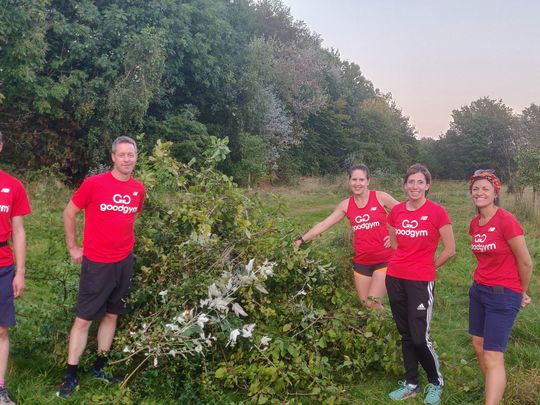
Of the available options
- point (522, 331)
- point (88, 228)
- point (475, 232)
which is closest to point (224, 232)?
point (88, 228)

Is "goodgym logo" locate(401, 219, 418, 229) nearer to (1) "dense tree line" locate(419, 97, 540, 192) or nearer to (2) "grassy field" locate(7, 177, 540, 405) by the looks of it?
(2) "grassy field" locate(7, 177, 540, 405)

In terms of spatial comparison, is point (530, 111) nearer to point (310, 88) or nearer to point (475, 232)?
point (310, 88)

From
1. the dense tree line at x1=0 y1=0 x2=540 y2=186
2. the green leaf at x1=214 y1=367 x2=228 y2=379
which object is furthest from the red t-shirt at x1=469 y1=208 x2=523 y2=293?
the dense tree line at x1=0 y1=0 x2=540 y2=186

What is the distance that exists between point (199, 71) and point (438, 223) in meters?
18.0

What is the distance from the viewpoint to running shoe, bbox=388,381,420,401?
3973 mm

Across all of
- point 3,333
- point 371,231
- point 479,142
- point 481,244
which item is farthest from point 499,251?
point 479,142

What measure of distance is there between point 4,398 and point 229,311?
1.63 metres

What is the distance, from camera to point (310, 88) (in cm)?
3259

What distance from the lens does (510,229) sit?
11.4 ft

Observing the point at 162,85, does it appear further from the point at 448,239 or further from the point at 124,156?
the point at 448,239

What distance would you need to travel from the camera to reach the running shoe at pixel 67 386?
11.8 feet

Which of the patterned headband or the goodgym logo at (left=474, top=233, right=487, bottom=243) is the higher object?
the patterned headband

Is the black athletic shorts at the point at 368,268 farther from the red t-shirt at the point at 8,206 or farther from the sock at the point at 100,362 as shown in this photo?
the red t-shirt at the point at 8,206

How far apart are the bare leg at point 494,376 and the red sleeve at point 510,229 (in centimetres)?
82
